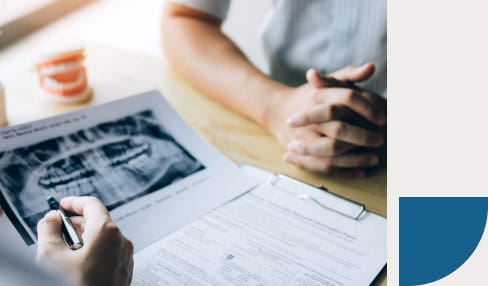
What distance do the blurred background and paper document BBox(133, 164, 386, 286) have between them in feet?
2.34

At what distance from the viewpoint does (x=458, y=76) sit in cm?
45

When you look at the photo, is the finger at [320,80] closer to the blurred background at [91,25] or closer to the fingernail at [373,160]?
the fingernail at [373,160]

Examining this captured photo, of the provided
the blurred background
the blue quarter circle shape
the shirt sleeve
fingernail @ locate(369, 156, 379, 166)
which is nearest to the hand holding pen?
the blue quarter circle shape

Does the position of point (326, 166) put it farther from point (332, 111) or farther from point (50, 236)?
point (50, 236)

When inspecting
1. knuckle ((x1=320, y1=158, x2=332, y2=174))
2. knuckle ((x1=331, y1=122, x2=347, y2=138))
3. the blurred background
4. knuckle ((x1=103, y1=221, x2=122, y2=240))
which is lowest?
the blurred background

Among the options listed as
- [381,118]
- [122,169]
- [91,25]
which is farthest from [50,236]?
[91,25]

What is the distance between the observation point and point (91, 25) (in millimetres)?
1738

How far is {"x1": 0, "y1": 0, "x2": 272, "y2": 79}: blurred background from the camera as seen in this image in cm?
143

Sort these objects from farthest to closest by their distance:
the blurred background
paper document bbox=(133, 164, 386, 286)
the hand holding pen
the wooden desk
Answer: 1. the blurred background
2. the wooden desk
3. paper document bbox=(133, 164, 386, 286)
4. the hand holding pen

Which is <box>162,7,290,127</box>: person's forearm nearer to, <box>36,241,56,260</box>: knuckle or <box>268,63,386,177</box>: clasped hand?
<box>268,63,386,177</box>: clasped hand

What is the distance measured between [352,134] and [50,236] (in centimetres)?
44

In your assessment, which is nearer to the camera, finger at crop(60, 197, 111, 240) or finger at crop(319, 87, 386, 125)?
finger at crop(60, 197, 111, 240)

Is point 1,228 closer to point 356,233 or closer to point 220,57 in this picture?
point 356,233

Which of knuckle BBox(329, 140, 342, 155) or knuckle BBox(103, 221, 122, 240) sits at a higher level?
knuckle BBox(329, 140, 342, 155)
